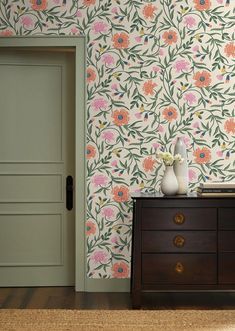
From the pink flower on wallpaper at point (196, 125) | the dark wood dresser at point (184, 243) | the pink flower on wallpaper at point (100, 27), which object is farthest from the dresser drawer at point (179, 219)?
the pink flower on wallpaper at point (100, 27)

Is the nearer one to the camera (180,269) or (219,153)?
(180,269)

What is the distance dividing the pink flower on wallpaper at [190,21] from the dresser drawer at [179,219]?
5.23 feet

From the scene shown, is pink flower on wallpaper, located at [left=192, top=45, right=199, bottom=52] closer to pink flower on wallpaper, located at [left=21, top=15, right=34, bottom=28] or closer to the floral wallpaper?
the floral wallpaper

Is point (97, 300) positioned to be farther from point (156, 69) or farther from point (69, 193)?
point (156, 69)

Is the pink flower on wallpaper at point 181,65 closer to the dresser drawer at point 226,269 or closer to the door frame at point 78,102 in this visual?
the door frame at point 78,102

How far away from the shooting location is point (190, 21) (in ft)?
15.4

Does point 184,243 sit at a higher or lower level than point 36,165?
lower

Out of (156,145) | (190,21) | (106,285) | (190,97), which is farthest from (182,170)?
Result: (190,21)

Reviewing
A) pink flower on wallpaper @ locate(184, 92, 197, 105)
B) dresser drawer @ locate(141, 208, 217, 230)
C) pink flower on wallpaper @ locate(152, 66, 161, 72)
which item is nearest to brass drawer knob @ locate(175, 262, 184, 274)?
dresser drawer @ locate(141, 208, 217, 230)

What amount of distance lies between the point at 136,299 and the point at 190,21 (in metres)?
2.32

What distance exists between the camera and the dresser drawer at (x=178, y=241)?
13.7ft

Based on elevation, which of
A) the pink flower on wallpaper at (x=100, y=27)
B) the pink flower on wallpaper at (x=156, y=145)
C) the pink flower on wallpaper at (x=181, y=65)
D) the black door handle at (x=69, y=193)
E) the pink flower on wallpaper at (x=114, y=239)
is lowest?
the pink flower on wallpaper at (x=114, y=239)

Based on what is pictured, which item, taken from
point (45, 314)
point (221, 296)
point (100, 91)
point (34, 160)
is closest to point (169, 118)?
point (100, 91)

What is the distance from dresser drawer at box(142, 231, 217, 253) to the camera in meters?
4.16
